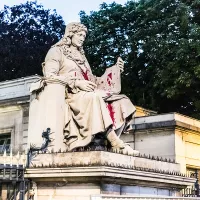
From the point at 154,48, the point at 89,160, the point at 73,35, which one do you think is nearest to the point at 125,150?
the point at 89,160

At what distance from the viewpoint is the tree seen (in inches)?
1251

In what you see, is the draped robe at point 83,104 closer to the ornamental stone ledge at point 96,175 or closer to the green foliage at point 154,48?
the ornamental stone ledge at point 96,175

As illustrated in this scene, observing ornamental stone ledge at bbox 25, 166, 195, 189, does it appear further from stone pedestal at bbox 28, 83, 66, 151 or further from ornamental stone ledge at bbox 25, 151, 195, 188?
stone pedestal at bbox 28, 83, 66, 151

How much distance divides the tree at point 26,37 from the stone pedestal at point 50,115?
2414cm

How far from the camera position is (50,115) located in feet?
24.9

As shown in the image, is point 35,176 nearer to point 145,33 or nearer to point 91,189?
point 91,189

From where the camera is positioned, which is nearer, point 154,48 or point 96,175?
point 96,175

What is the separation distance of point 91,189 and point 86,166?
0.33 meters

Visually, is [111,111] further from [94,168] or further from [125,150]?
[94,168]

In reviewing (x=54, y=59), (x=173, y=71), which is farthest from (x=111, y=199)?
(x=173, y=71)

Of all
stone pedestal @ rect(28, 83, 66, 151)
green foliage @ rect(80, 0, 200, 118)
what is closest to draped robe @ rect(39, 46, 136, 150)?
stone pedestal @ rect(28, 83, 66, 151)

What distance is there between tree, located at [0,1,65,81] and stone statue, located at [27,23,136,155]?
23.3 meters

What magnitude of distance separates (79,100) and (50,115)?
1.73 ft

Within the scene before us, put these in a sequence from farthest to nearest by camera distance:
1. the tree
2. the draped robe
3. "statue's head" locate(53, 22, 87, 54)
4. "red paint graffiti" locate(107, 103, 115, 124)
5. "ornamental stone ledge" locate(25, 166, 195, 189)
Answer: the tree
"statue's head" locate(53, 22, 87, 54)
"red paint graffiti" locate(107, 103, 115, 124)
the draped robe
"ornamental stone ledge" locate(25, 166, 195, 189)
